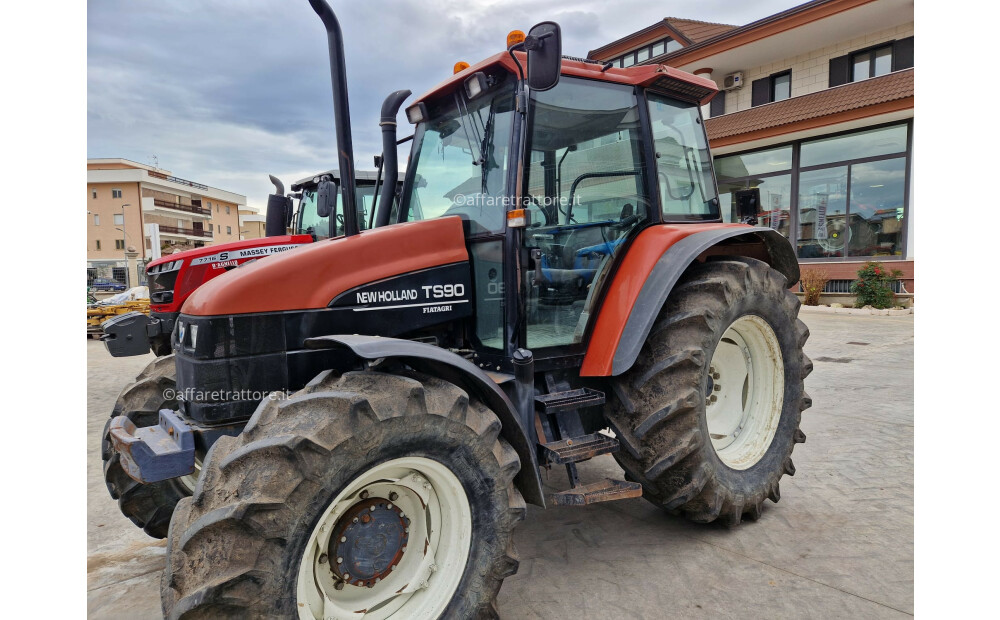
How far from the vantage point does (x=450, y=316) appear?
9.05 feet

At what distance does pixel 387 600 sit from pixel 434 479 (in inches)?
18.4

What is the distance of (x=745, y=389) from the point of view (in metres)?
3.61

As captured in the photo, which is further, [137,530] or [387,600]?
[137,530]

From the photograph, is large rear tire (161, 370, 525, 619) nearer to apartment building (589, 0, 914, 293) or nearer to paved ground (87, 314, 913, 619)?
paved ground (87, 314, 913, 619)

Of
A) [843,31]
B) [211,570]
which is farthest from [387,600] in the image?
[843,31]

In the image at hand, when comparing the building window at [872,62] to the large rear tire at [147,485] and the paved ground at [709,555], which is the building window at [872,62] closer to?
the paved ground at [709,555]

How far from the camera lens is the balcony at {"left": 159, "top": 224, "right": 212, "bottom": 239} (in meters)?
52.2

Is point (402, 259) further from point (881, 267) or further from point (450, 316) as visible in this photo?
point (881, 267)

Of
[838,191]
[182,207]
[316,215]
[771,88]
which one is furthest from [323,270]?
[182,207]

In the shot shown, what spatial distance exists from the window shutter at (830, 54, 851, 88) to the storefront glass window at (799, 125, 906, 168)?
1581mm

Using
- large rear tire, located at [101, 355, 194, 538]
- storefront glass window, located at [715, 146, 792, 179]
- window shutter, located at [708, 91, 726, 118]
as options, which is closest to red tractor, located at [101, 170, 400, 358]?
large rear tire, located at [101, 355, 194, 538]

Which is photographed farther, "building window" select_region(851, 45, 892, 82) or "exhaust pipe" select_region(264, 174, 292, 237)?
"building window" select_region(851, 45, 892, 82)

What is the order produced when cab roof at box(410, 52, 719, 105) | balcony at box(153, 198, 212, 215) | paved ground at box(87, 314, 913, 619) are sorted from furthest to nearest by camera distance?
1. balcony at box(153, 198, 212, 215)
2. cab roof at box(410, 52, 719, 105)
3. paved ground at box(87, 314, 913, 619)

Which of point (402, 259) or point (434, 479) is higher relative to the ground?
point (402, 259)
